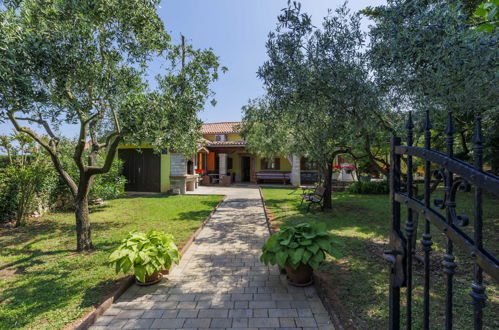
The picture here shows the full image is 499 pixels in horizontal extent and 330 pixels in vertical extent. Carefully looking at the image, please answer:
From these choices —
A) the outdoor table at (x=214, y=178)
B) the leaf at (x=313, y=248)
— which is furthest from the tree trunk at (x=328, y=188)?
the outdoor table at (x=214, y=178)

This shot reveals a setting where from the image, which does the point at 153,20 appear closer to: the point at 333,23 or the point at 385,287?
the point at 333,23

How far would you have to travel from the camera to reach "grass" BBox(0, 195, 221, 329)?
127 inches

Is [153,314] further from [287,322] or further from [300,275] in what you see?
[300,275]

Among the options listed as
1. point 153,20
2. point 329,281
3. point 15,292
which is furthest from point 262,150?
point 15,292

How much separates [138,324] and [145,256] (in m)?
0.93

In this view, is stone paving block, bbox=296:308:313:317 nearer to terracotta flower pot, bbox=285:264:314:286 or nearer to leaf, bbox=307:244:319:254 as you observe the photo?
terracotta flower pot, bbox=285:264:314:286

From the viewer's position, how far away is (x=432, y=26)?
3.39 m

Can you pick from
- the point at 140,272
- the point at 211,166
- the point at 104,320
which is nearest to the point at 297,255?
the point at 140,272

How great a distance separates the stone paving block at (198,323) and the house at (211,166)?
581 cm

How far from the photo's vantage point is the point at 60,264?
15.4 feet

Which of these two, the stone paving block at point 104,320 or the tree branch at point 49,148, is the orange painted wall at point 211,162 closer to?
the tree branch at point 49,148

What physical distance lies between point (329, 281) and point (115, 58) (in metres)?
5.52

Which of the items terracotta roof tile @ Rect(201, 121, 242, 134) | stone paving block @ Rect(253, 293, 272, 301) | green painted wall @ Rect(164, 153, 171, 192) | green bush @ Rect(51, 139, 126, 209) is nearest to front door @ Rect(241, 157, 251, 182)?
terracotta roof tile @ Rect(201, 121, 242, 134)

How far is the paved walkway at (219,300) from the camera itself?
3023 millimetres
